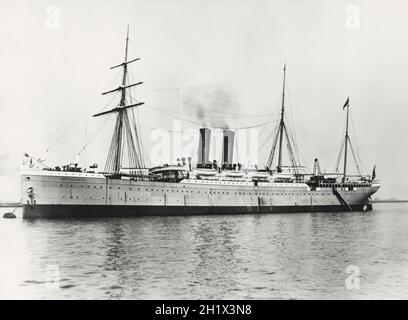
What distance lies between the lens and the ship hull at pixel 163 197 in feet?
120

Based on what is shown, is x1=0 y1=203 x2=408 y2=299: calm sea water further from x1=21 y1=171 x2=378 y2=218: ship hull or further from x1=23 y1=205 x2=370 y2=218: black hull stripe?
x1=21 y1=171 x2=378 y2=218: ship hull

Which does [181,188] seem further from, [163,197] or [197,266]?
[197,266]

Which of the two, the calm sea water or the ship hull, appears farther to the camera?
the ship hull

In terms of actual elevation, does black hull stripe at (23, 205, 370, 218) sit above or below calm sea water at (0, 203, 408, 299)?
below

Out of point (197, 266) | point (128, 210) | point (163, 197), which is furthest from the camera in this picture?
point (163, 197)

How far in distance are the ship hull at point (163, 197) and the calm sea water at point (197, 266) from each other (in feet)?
35.9

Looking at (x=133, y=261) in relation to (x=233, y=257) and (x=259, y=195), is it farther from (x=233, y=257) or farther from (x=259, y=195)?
(x=259, y=195)

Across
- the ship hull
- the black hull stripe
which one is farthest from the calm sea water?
the ship hull

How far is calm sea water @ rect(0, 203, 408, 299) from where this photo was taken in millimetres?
12242

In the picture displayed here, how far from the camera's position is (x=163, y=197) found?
143ft

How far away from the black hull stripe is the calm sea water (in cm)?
1079

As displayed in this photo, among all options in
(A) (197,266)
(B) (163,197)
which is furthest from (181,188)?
(A) (197,266)

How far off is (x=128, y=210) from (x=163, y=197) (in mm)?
4336
